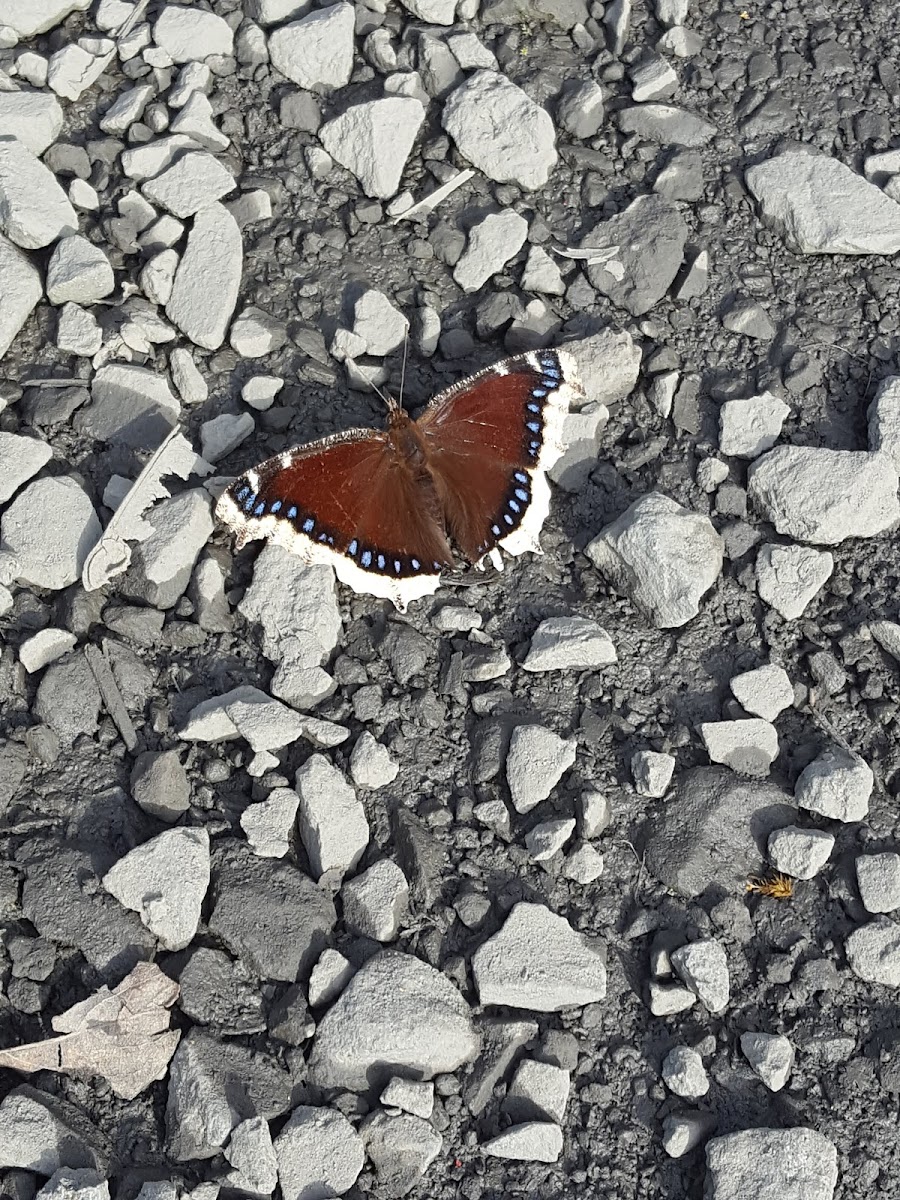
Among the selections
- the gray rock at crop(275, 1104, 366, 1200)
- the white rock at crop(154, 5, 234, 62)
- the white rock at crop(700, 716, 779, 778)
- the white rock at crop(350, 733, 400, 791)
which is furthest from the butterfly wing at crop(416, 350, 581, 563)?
the white rock at crop(154, 5, 234, 62)

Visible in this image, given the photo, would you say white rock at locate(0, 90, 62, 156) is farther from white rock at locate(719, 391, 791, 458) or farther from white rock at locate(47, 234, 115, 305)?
white rock at locate(719, 391, 791, 458)

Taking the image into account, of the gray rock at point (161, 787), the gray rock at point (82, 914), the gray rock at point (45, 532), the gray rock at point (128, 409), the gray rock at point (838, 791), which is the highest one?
the gray rock at point (128, 409)

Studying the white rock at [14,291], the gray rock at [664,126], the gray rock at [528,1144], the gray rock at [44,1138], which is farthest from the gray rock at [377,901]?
the gray rock at [664,126]

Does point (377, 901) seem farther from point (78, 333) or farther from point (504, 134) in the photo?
point (504, 134)

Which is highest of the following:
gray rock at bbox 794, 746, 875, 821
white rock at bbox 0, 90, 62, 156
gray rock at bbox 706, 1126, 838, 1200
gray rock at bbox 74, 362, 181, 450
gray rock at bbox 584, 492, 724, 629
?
white rock at bbox 0, 90, 62, 156

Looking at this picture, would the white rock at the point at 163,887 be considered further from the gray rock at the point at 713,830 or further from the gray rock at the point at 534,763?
the gray rock at the point at 713,830

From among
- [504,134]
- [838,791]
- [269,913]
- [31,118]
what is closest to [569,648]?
[838,791]

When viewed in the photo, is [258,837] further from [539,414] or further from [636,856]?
[539,414]

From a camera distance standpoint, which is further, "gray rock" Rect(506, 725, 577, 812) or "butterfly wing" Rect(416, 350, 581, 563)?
"butterfly wing" Rect(416, 350, 581, 563)
